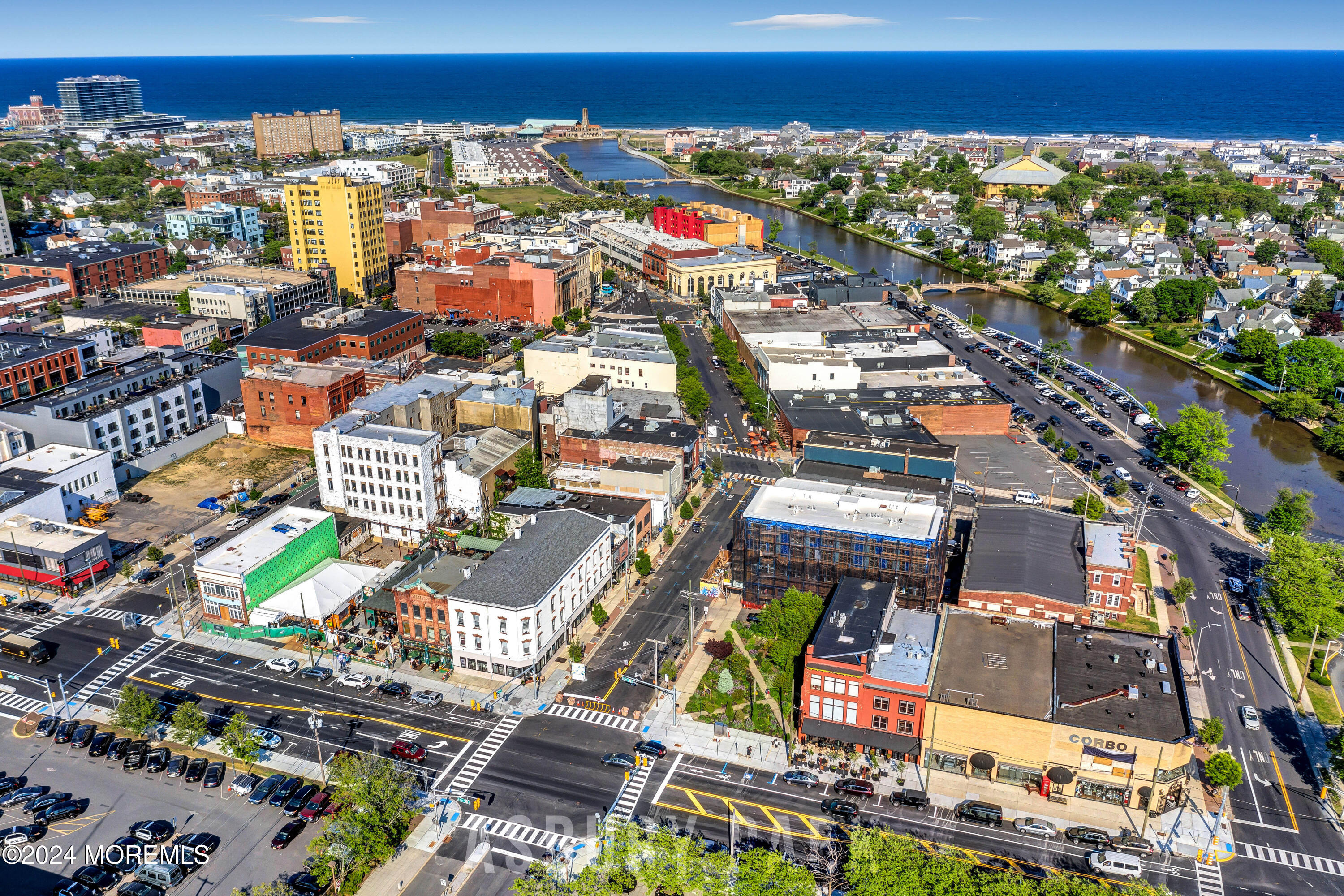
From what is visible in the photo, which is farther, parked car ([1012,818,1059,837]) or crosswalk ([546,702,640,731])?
crosswalk ([546,702,640,731])

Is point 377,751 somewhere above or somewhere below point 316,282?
below

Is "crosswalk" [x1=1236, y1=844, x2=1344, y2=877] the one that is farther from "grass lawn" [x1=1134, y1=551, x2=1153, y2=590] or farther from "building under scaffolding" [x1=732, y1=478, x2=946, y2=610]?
"grass lawn" [x1=1134, y1=551, x2=1153, y2=590]

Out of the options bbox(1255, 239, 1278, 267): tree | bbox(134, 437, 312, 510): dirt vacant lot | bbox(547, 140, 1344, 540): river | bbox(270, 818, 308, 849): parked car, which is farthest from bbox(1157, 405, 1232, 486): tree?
bbox(1255, 239, 1278, 267): tree

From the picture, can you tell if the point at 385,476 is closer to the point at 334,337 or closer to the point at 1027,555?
the point at 334,337

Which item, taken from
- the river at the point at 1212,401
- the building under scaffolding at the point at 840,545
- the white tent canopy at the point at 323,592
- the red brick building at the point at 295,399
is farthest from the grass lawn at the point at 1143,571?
the red brick building at the point at 295,399

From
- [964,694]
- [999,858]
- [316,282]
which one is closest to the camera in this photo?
[999,858]

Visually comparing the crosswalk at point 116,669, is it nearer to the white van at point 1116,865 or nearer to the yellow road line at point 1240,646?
the white van at point 1116,865

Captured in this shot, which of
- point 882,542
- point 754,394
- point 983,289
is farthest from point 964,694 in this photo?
point 983,289

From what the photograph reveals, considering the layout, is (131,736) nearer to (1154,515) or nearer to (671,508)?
(671,508)
